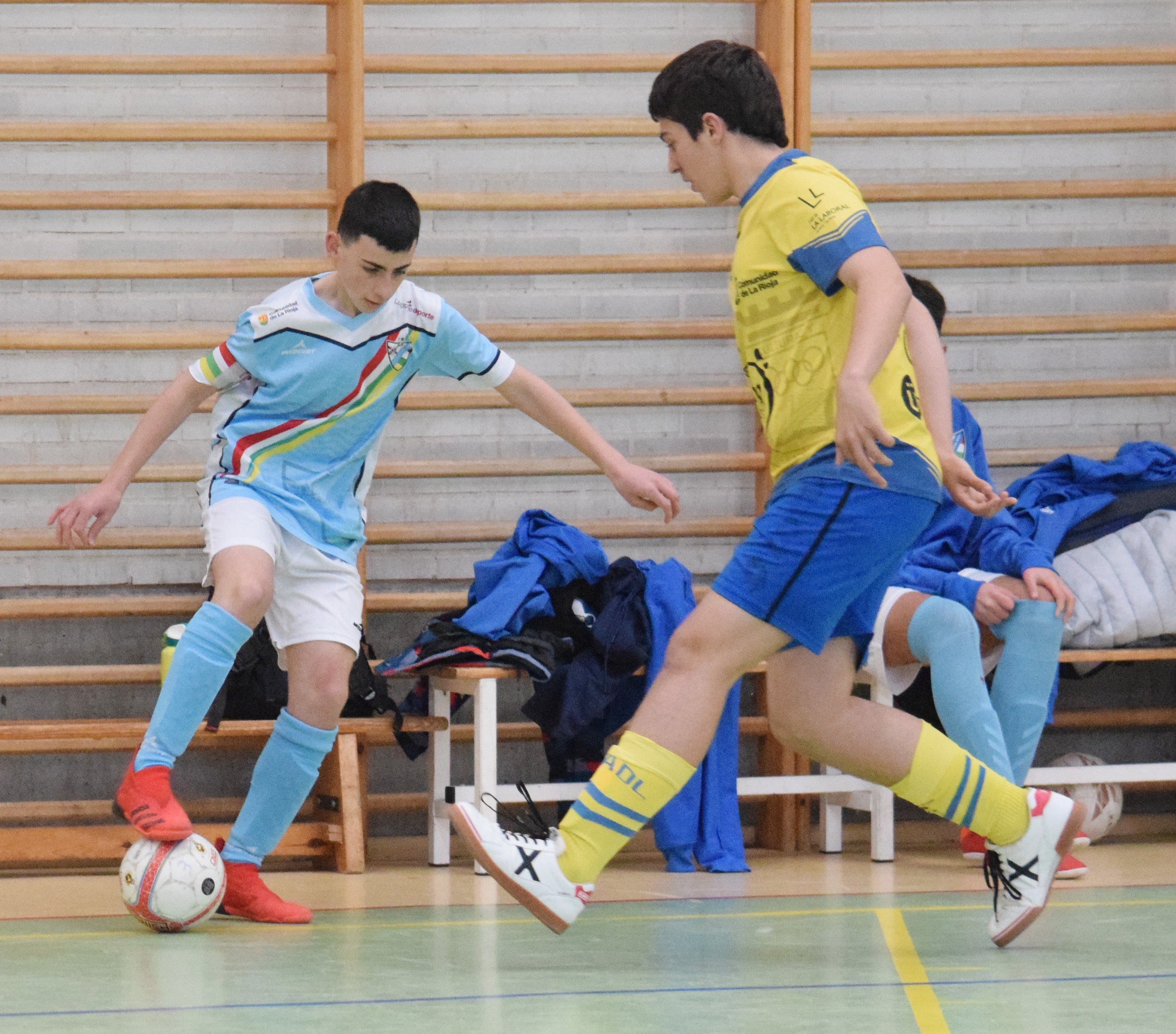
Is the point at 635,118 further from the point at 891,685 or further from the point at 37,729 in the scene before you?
the point at 37,729

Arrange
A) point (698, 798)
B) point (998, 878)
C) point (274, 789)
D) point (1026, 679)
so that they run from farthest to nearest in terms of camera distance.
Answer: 1. point (698, 798)
2. point (1026, 679)
3. point (274, 789)
4. point (998, 878)

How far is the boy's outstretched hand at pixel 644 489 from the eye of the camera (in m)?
3.45

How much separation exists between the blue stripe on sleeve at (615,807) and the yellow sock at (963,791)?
1.62ft

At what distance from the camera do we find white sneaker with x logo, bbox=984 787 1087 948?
9.71 feet

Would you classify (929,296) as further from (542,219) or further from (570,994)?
(570,994)

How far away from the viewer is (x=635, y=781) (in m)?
2.75

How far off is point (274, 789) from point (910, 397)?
5.10ft

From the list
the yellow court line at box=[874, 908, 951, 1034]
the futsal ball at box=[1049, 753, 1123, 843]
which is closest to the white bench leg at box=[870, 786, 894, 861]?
the futsal ball at box=[1049, 753, 1123, 843]

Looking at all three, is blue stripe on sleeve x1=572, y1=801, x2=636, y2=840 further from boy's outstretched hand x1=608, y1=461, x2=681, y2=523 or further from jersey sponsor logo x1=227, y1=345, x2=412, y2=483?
jersey sponsor logo x1=227, y1=345, x2=412, y2=483

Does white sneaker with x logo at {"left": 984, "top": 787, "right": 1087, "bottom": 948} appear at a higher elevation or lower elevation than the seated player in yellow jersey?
lower

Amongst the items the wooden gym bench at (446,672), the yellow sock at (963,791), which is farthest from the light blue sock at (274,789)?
the yellow sock at (963,791)

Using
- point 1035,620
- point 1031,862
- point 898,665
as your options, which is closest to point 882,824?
point 898,665

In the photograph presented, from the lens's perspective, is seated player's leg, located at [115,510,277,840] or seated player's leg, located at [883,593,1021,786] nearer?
seated player's leg, located at [115,510,277,840]

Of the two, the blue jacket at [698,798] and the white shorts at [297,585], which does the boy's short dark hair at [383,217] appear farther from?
the blue jacket at [698,798]
